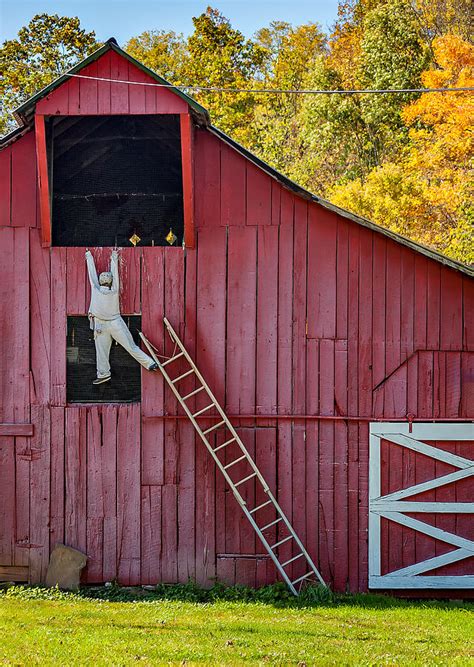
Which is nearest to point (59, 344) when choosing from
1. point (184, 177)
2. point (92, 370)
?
point (92, 370)

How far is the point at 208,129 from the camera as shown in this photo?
12.7 m

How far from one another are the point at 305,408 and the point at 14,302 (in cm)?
421

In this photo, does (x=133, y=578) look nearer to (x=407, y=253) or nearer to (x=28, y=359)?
(x=28, y=359)

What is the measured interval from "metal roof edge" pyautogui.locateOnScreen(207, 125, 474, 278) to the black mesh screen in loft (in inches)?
33.4

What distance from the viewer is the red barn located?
12625 mm

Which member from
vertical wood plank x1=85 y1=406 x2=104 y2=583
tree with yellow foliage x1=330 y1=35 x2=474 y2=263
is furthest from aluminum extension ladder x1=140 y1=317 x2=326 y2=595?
tree with yellow foliage x1=330 y1=35 x2=474 y2=263

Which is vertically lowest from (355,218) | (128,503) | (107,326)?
(128,503)

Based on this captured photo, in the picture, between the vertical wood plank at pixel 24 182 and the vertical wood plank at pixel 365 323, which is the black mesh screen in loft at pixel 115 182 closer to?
the vertical wood plank at pixel 24 182

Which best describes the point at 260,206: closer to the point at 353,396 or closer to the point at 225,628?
the point at 353,396

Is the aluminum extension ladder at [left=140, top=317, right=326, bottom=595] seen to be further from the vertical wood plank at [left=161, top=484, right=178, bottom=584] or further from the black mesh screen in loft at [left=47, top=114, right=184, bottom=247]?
the black mesh screen in loft at [left=47, top=114, right=184, bottom=247]

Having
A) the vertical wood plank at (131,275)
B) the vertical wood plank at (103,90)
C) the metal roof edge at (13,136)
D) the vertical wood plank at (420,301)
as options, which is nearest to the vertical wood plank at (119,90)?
the vertical wood plank at (103,90)

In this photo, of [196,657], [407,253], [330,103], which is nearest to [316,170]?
[330,103]

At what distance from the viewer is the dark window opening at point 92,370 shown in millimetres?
12758

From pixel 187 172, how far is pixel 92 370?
295cm
